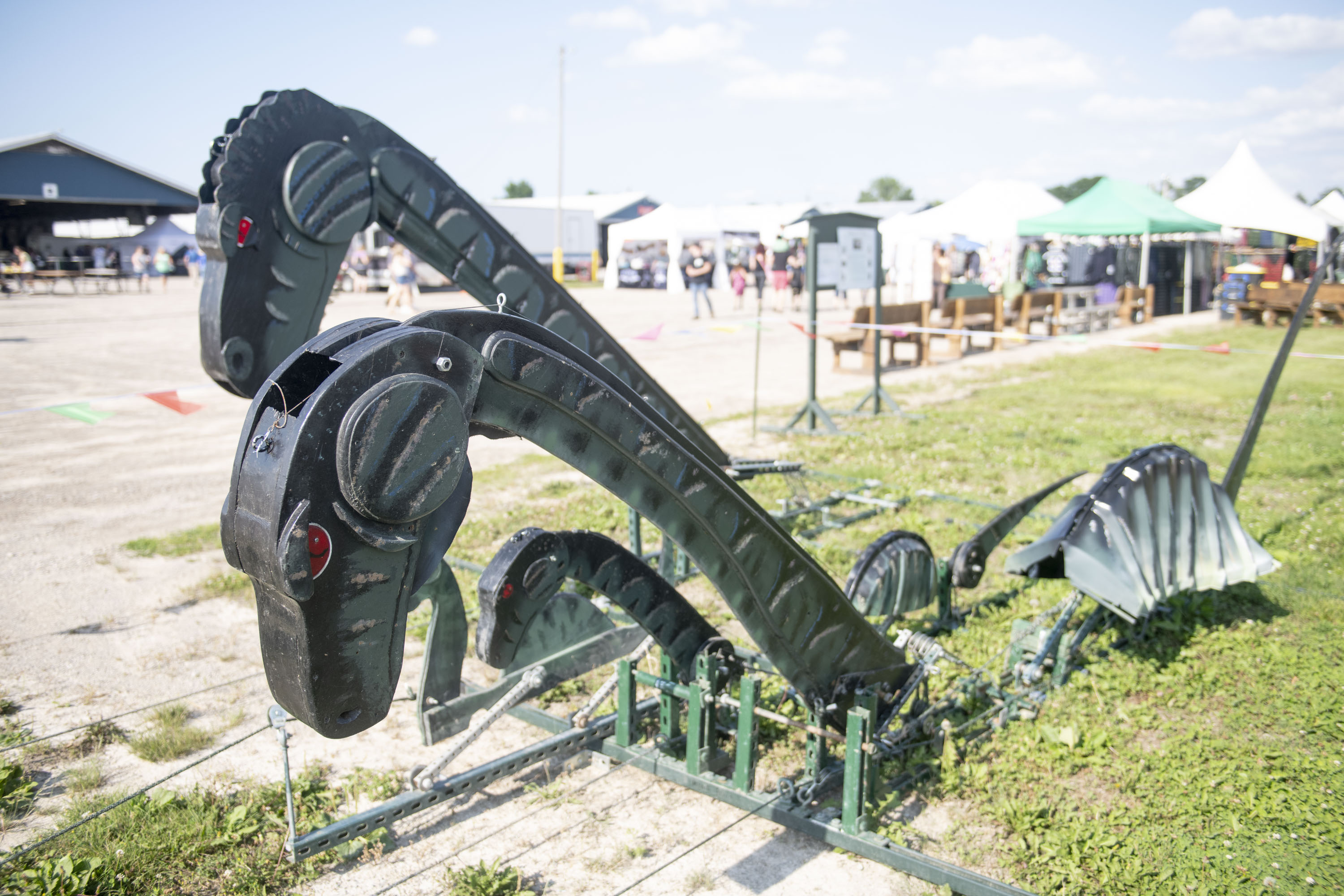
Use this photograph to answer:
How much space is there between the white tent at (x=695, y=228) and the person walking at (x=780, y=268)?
5305 millimetres

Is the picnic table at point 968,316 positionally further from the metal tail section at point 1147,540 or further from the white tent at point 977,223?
the metal tail section at point 1147,540

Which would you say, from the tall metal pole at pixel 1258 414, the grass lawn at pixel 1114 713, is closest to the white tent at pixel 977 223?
the grass lawn at pixel 1114 713

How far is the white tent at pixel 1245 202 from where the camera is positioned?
15.8 m

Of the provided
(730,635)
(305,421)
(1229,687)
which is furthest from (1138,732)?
(305,421)

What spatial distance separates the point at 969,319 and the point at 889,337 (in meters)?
3.00

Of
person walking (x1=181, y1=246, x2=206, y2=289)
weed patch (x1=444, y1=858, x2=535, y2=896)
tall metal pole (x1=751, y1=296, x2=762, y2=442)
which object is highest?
person walking (x1=181, y1=246, x2=206, y2=289)

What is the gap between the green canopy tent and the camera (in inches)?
848

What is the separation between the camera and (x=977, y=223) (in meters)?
22.6

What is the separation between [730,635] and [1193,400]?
10.5 metres

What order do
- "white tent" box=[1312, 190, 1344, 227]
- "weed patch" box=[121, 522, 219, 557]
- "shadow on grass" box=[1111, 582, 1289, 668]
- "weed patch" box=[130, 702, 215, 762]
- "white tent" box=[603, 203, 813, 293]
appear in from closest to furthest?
1. "weed patch" box=[130, 702, 215, 762]
2. "shadow on grass" box=[1111, 582, 1289, 668]
3. "weed patch" box=[121, 522, 219, 557]
4. "white tent" box=[1312, 190, 1344, 227]
5. "white tent" box=[603, 203, 813, 293]

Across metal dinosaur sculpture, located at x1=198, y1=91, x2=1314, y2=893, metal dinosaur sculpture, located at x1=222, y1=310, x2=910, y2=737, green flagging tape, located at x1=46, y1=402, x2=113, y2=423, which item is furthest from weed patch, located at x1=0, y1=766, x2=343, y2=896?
green flagging tape, located at x1=46, y1=402, x2=113, y2=423

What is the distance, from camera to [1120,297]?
2494 cm

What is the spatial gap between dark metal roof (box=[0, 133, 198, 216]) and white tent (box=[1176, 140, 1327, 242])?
3792cm

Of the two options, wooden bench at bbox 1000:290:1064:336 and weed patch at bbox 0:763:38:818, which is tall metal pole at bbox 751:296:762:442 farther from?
wooden bench at bbox 1000:290:1064:336
